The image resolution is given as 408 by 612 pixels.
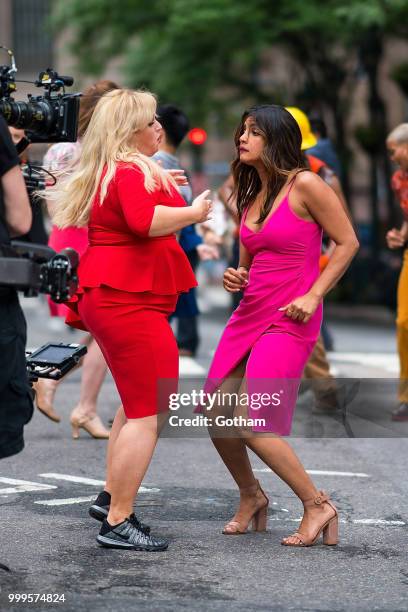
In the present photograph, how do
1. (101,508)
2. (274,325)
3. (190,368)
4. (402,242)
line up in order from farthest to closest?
(190,368)
(402,242)
(101,508)
(274,325)

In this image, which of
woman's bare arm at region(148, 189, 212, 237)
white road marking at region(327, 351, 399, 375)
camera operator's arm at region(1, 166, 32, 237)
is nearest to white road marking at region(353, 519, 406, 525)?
woman's bare arm at region(148, 189, 212, 237)

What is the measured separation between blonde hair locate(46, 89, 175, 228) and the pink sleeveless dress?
52 centimetres

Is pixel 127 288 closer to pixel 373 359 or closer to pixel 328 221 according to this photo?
pixel 328 221

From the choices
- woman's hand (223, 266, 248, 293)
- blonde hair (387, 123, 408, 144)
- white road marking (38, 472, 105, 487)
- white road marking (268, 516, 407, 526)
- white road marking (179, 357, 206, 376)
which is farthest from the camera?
white road marking (179, 357, 206, 376)

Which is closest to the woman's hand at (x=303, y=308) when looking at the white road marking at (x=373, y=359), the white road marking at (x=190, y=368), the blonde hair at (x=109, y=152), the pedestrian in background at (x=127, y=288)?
the pedestrian in background at (x=127, y=288)

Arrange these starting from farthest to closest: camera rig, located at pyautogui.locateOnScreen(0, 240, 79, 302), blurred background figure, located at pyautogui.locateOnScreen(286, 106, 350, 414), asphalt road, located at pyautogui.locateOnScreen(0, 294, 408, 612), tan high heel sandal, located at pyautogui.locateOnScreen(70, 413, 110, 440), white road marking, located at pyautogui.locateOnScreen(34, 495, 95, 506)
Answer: blurred background figure, located at pyautogui.locateOnScreen(286, 106, 350, 414), tan high heel sandal, located at pyautogui.locateOnScreen(70, 413, 110, 440), white road marking, located at pyautogui.locateOnScreen(34, 495, 95, 506), asphalt road, located at pyautogui.locateOnScreen(0, 294, 408, 612), camera rig, located at pyautogui.locateOnScreen(0, 240, 79, 302)

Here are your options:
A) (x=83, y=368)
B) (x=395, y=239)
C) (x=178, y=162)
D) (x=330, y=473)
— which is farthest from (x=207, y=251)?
(x=330, y=473)

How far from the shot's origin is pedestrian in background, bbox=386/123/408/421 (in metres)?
9.34

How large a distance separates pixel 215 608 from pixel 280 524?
148 cm

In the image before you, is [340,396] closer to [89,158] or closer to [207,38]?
[89,158]

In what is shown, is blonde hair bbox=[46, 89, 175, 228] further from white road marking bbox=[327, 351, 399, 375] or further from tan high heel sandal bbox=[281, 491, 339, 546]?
white road marking bbox=[327, 351, 399, 375]

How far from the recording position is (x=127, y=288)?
5582mm

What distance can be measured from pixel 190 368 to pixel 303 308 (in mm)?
6253

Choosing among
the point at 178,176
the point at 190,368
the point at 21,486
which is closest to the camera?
→ the point at 178,176
